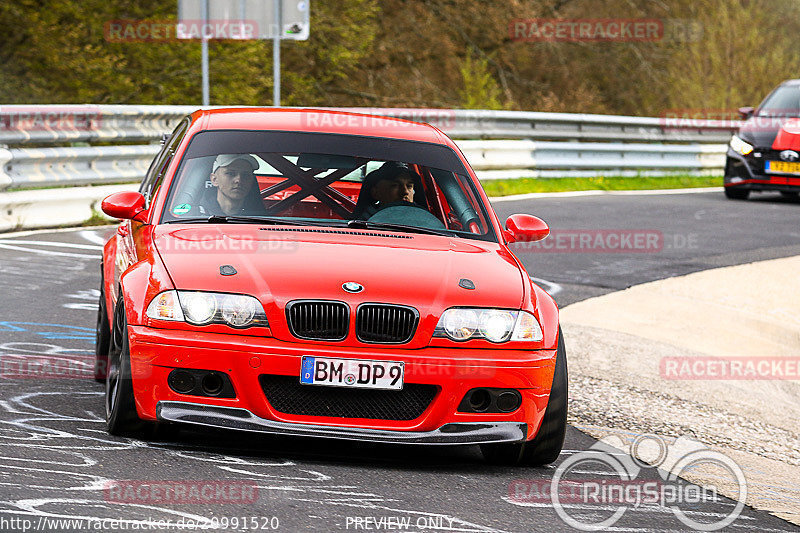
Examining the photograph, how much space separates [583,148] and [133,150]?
30.0 ft

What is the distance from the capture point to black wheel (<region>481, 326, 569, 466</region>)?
544 cm

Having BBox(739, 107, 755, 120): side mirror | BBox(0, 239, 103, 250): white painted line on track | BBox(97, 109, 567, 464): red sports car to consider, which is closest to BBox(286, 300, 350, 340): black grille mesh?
BBox(97, 109, 567, 464): red sports car

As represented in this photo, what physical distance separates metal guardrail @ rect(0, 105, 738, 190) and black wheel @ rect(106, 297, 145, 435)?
23.4ft

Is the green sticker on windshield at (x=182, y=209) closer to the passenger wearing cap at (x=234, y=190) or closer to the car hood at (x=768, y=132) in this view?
the passenger wearing cap at (x=234, y=190)

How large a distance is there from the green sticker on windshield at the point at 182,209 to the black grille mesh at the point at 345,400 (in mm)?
1344

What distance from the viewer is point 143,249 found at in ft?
18.9

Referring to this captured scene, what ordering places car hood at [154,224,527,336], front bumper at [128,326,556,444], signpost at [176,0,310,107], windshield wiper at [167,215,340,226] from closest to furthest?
front bumper at [128,326,556,444], car hood at [154,224,527,336], windshield wiper at [167,215,340,226], signpost at [176,0,310,107]

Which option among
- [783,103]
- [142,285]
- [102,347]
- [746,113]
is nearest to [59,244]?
[102,347]

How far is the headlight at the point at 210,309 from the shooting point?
16.8 ft

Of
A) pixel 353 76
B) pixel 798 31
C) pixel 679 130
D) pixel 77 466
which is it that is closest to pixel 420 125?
pixel 77 466

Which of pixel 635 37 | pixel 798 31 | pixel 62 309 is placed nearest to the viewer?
pixel 62 309

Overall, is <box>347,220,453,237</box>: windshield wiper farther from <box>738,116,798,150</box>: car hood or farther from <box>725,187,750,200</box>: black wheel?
<box>725,187,750,200</box>: black wheel

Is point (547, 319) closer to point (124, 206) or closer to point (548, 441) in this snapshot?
point (548, 441)

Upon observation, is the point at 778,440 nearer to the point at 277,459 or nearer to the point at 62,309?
the point at 277,459
